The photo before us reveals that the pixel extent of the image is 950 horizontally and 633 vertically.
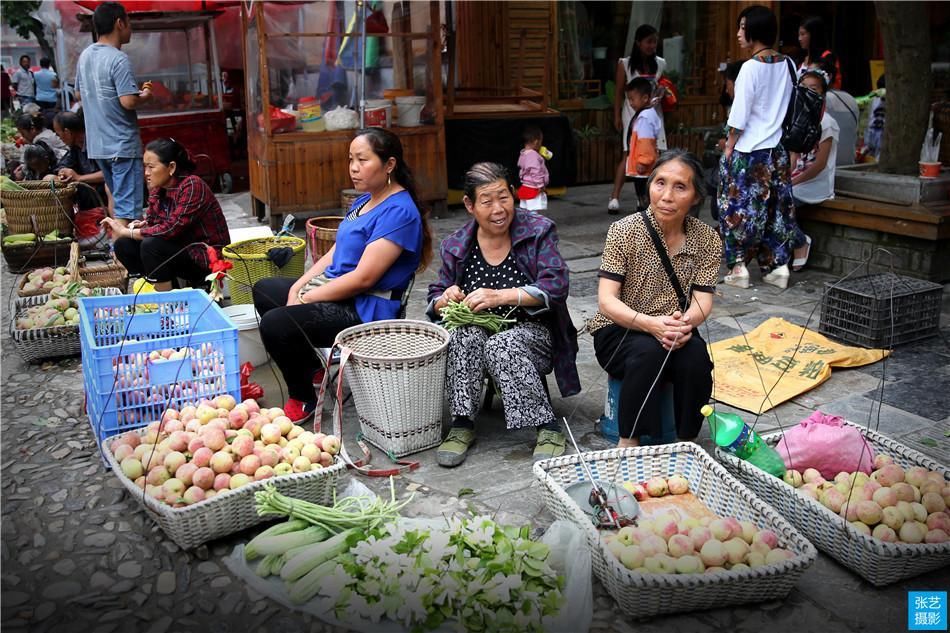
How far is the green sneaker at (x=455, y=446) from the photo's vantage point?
3398 millimetres

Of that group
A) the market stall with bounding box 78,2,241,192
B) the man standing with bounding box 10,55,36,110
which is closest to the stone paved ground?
the market stall with bounding box 78,2,241,192

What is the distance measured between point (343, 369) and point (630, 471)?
4.05 feet

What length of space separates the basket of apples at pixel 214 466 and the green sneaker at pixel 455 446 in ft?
1.59

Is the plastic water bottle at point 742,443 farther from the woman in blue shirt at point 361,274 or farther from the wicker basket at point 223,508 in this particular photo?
the woman in blue shirt at point 361,274

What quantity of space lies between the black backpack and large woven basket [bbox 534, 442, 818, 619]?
340 centimetres

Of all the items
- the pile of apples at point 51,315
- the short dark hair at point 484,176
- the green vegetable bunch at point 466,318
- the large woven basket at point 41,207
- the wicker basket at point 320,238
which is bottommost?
the pile of apples at point 51,315

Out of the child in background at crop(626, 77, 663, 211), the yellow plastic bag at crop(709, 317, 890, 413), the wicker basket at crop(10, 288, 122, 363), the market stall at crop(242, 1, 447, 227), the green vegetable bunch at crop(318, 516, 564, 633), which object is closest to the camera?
the green vegetable bunch at crop(318, 516, 564, 633)

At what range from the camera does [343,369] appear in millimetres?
3494

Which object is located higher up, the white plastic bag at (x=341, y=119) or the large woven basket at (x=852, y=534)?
the white plastic bag at (x=341, y=119)

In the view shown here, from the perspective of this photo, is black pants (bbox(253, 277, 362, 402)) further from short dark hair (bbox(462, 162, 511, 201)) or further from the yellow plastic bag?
the yellow plastic bag

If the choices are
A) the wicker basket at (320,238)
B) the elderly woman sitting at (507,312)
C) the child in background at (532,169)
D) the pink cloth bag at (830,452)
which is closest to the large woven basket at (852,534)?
the pink cloth bag at (830,452)

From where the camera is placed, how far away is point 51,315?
4.75 m

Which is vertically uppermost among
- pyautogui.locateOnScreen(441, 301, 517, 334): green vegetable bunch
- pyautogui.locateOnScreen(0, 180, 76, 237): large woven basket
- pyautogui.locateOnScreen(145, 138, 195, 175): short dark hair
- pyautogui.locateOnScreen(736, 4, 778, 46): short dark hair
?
pyautogui.locateOnScreen(736, 4, 778, 46): short dark hair

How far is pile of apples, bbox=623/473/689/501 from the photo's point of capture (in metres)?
3.02
